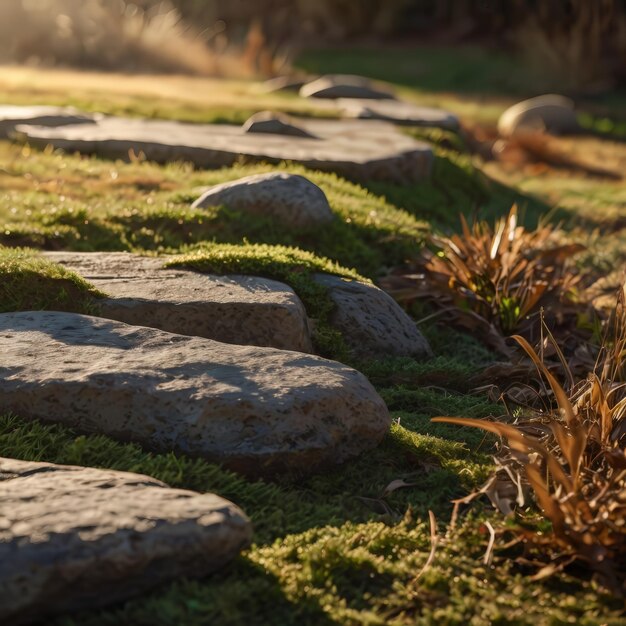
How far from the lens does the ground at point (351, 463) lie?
270cm

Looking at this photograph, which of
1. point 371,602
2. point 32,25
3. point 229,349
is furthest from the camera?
point 32,25

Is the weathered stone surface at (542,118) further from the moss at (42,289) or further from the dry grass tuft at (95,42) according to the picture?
the moss at (42,289)

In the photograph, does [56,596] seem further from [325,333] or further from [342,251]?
[342,251]

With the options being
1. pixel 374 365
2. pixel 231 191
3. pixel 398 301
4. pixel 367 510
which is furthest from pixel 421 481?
pixel 231 191

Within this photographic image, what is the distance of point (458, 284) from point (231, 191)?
1437mm

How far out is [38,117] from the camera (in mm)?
Answer: 8617

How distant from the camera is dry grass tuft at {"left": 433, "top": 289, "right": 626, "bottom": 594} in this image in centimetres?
286

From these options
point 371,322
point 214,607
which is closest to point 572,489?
point 214,607

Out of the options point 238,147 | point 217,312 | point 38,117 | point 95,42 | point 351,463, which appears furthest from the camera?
point 95,42

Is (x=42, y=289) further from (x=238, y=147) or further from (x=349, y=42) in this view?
(x=349, y=42)

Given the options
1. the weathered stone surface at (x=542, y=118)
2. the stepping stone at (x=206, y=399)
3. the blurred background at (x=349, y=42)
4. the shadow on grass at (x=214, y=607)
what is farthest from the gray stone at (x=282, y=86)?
the shadow on grass at (x=214, y=607)

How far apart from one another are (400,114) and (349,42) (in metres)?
15.1

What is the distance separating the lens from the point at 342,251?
5.78 m

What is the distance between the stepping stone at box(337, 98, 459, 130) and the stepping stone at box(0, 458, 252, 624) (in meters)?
8.37
